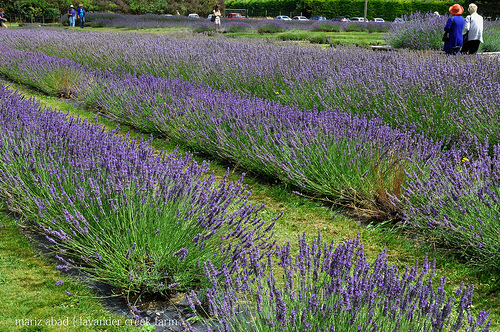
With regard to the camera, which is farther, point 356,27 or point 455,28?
point 356,27

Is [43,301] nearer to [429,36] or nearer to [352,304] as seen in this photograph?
[352,304]

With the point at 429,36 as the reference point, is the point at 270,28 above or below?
above

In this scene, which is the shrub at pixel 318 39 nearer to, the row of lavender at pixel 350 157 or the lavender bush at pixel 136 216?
the row of lavender at pixel 350 157

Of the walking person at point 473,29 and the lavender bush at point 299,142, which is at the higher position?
the walking person at point 473,29

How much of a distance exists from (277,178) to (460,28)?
19.9 ft

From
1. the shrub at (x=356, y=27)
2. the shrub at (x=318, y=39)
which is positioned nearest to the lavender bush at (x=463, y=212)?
the shrub at (x=318, y=39)

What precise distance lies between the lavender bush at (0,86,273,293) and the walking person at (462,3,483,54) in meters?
7.63

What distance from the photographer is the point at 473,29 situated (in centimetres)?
869

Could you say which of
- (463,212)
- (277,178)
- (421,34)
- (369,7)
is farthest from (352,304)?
(369,7)

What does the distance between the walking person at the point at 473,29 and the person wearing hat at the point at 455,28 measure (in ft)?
0.61

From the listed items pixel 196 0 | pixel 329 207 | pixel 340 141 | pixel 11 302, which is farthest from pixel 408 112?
pixel 196 0

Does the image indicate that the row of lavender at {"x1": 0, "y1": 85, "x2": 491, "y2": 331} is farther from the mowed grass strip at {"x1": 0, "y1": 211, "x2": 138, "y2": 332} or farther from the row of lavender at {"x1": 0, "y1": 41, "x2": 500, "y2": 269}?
the row of lavender at {"x1": 0, "y1": 41, "x2": 500, "y2": 269}

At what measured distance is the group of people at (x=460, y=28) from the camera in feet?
27.6

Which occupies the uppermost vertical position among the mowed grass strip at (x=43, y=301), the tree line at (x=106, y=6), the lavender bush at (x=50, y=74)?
the tree line at (x=106, y=6)
